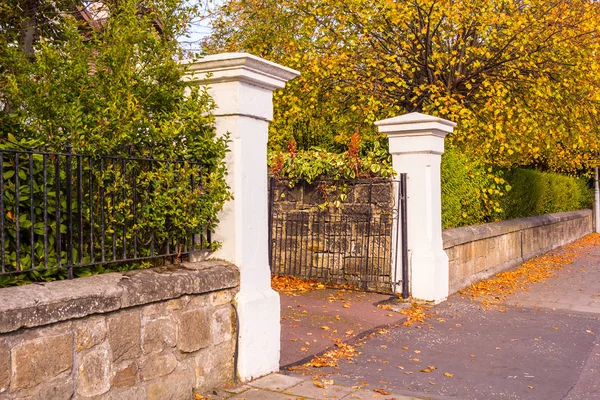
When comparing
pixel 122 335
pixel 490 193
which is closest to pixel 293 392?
pixel 122 335

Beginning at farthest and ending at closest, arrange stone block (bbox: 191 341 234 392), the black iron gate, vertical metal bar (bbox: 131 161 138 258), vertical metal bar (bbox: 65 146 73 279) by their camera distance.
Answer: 1. the black iron gate
2. stone block (bbox: 191 341 234 392)
3. vertical metal bar (bbox: 131 161 138 258)
4. vertical metal bar (bbox: 65 146 73 279)

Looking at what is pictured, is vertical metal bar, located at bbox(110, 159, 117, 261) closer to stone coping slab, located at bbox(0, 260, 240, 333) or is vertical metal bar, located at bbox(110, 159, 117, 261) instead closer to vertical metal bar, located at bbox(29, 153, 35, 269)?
stone coping slab, located at bbox(0, 260, 240, 333)

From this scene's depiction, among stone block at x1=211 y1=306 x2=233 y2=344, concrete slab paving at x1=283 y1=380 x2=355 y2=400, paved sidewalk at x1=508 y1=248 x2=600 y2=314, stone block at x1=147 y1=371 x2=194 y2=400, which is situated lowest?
A: paved sidewalk at x1=508 y1=248 x2=600 y2=314

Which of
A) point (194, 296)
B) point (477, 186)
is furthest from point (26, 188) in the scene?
point (477, 186)

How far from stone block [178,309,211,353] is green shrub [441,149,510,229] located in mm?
6428

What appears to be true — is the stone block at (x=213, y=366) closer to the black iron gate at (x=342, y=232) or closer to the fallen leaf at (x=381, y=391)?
the fallen leaf at (x=381, y=391)

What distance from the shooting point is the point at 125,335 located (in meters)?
4.11

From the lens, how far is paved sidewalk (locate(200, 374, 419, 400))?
4742 millimetres

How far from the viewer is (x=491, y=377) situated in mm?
5676

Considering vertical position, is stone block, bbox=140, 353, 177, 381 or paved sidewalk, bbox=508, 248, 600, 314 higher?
stone block, bbox=140, 353, 177, 381

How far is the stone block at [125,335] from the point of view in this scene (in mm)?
4020

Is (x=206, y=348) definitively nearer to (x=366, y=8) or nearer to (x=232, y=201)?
(x=232, y=201)

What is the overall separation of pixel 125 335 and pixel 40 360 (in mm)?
614

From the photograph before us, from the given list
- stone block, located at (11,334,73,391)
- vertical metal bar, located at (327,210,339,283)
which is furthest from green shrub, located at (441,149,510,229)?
stone block, located at (11,334,73,391)
